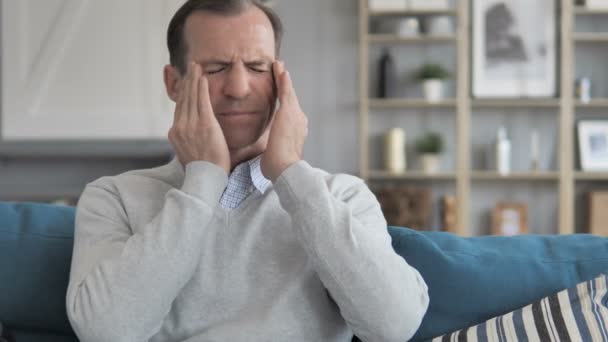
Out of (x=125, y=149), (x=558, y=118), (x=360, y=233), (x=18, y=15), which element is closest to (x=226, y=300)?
(x=360, y=233)

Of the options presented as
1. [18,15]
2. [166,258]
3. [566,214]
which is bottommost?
[566,214]

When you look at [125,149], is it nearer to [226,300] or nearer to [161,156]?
[161,156]

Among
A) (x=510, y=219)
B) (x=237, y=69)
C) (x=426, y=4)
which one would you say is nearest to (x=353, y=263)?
(x=237, y=69)

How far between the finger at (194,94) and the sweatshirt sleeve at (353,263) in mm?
231

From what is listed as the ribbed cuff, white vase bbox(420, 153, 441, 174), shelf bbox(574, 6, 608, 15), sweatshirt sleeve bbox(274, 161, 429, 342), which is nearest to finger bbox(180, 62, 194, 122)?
the ribbed cuff

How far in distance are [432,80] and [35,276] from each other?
12.8ft

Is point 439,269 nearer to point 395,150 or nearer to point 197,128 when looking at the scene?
point 197,128

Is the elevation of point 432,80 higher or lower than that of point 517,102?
higher

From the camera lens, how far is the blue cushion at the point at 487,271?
1.48m

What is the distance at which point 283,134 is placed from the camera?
4.77ft

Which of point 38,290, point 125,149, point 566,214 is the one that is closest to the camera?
point 38,290

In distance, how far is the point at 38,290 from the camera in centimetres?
159

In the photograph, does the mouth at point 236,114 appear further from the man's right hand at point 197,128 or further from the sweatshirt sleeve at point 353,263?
the sweatshirt sleeve at point 353,263

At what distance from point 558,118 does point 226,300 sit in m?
4.33
